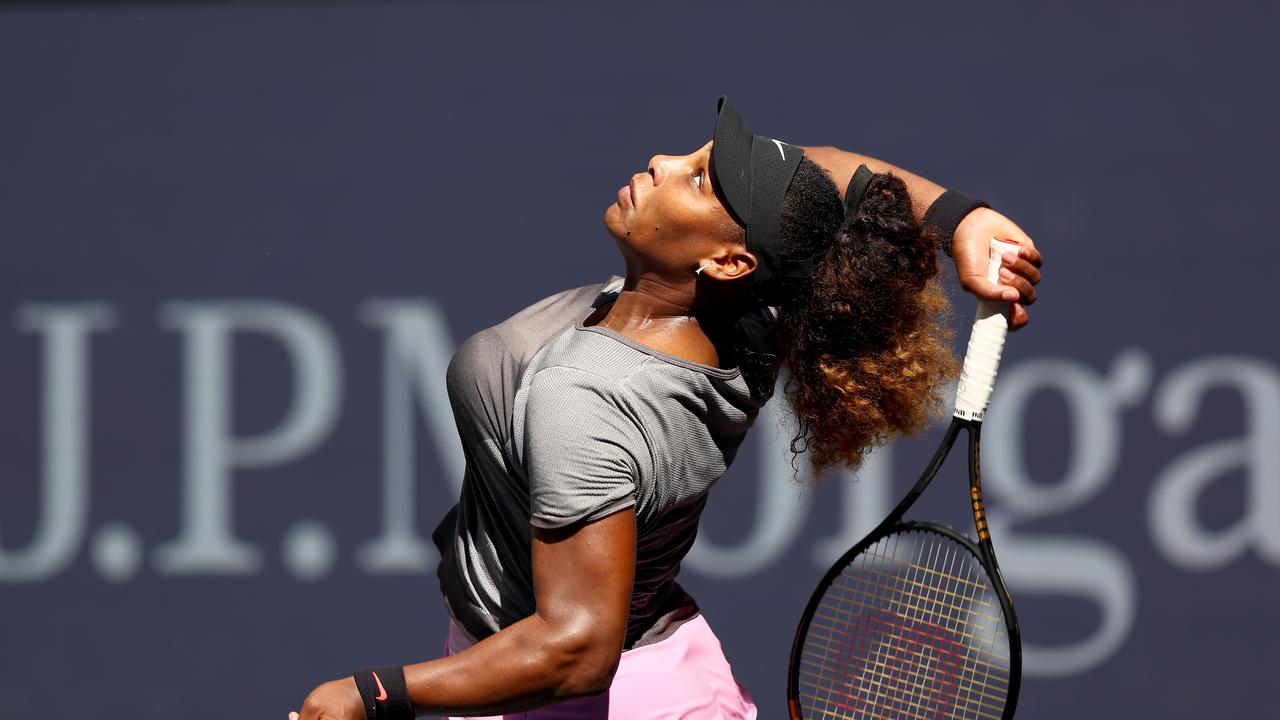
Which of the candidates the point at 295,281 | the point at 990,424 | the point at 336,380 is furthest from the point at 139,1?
the point at 990,424

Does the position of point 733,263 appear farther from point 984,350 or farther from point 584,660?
point 584,660

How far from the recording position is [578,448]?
1.81 meters

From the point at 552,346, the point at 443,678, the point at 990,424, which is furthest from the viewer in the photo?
the point at 990,424

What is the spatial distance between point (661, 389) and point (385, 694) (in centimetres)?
53

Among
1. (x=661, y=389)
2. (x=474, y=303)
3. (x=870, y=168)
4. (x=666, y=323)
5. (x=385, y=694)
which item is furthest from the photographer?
(x=474, y=303)

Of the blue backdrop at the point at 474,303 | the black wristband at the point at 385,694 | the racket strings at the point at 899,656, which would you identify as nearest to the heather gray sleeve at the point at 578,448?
the black wristband at the point at 385,694

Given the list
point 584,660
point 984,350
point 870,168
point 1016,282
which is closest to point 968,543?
point 984,350

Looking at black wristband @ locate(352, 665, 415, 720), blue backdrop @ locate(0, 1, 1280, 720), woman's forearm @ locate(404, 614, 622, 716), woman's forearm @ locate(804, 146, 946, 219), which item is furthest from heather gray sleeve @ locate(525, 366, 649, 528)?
blue backdrop @ locate(0, 1, 1280, 720)

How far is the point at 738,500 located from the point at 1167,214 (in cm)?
152

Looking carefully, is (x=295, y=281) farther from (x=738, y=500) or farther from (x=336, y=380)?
(x=738, y=500)

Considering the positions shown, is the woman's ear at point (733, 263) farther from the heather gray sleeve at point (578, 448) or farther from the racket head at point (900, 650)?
the racket head at point (900, 650)

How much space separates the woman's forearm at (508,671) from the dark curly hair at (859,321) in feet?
1.70

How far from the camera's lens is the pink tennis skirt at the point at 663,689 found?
2143 millimetres

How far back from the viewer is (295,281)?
14.2ft
